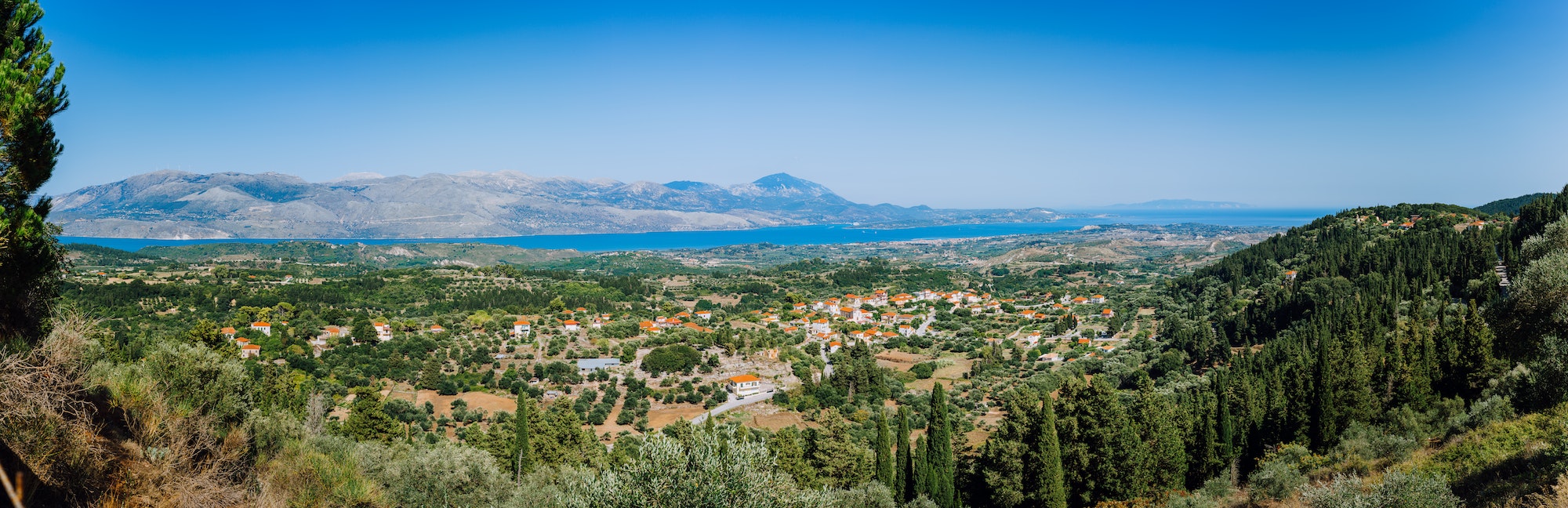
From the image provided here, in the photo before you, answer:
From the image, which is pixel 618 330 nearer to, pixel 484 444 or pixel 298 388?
pixel 298 388

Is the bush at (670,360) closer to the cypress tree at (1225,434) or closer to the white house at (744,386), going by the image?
the white house at (744,386)

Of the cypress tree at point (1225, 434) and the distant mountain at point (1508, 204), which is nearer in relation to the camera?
the cypress tree at point (1225, 434)

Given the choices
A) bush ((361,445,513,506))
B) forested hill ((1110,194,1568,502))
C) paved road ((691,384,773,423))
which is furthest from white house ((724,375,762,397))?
bush ((361,445,513,506))

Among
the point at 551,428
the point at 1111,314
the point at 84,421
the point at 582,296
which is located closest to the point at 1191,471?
the point at 551,428

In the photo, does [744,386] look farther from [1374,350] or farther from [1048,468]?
[1374,350]

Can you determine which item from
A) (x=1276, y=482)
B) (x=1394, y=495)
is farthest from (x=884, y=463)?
(x=1394, y=495)

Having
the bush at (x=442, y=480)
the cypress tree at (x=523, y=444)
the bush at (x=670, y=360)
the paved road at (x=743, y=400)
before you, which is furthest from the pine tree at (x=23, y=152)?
the bush at (x=670, y=360)

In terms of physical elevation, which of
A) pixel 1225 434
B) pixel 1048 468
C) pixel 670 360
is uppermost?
pixel 1048 468
